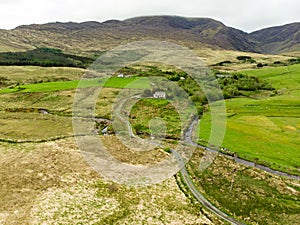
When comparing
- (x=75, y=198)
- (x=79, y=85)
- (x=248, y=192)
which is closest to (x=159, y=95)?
(x=79, y=85)

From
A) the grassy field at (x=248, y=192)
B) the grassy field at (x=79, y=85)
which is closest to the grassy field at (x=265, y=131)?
the grassy field at (x=248, y=192)

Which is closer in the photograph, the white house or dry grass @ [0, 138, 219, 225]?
dry grass @ [0, 138, 219, 225]

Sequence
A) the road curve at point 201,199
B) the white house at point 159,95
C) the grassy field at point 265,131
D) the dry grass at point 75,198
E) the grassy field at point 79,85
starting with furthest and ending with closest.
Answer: the grassy field at point 79,85
the white house at point 159,95
the grassy field at point 265,131
the road curve at point 201,199
the dry grass at point 75,198

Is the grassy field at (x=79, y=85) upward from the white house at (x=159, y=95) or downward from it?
upward

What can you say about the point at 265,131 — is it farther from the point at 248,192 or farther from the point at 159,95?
the point at 159,95

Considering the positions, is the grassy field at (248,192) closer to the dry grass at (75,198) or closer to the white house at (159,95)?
the dry grass at (75,198)

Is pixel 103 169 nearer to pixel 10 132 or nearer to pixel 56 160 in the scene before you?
pixel 56 160

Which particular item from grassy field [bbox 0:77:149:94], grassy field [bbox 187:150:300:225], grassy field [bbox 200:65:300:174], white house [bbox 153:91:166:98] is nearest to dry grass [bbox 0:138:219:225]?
grassy field [bbox 187:150:300:225]

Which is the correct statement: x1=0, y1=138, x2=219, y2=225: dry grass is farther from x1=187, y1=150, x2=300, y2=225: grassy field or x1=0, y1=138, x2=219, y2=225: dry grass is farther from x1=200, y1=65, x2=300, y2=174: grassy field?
x1=200, y1=65, x2=300, y2=174: grassy field
